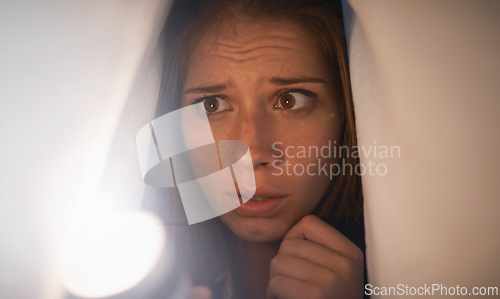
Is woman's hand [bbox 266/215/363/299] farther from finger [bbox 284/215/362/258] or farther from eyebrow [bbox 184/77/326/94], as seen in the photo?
eyebrow [bbox 184/77/326/94]

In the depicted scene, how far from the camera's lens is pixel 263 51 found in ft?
1.67

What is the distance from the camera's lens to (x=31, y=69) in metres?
0.55

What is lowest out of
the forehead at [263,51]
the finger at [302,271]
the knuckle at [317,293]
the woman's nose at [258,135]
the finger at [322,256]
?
the knuckle at [317,293]

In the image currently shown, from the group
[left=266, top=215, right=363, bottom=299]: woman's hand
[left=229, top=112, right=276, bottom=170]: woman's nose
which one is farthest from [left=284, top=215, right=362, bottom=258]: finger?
[left=229, top=112, right=276, bottom=170]: woman's nose

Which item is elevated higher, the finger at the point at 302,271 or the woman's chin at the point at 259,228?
the woman's chin at the point at 259,228

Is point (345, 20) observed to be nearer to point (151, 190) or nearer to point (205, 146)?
point (205, 146)

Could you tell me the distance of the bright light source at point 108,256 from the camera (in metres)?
0.52

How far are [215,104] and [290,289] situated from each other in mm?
338

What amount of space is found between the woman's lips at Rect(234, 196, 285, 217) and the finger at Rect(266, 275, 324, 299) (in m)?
0.11

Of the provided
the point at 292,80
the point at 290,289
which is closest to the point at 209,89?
the point at 292,80

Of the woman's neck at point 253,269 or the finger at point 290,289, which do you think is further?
the woman's neck at point 253,269

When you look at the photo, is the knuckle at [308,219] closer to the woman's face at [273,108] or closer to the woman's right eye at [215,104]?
the woman's face at [273,108]

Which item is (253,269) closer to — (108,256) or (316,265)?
(316,265)

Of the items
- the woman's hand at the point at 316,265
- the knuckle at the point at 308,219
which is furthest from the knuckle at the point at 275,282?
the knuckle at the point at 308,219
